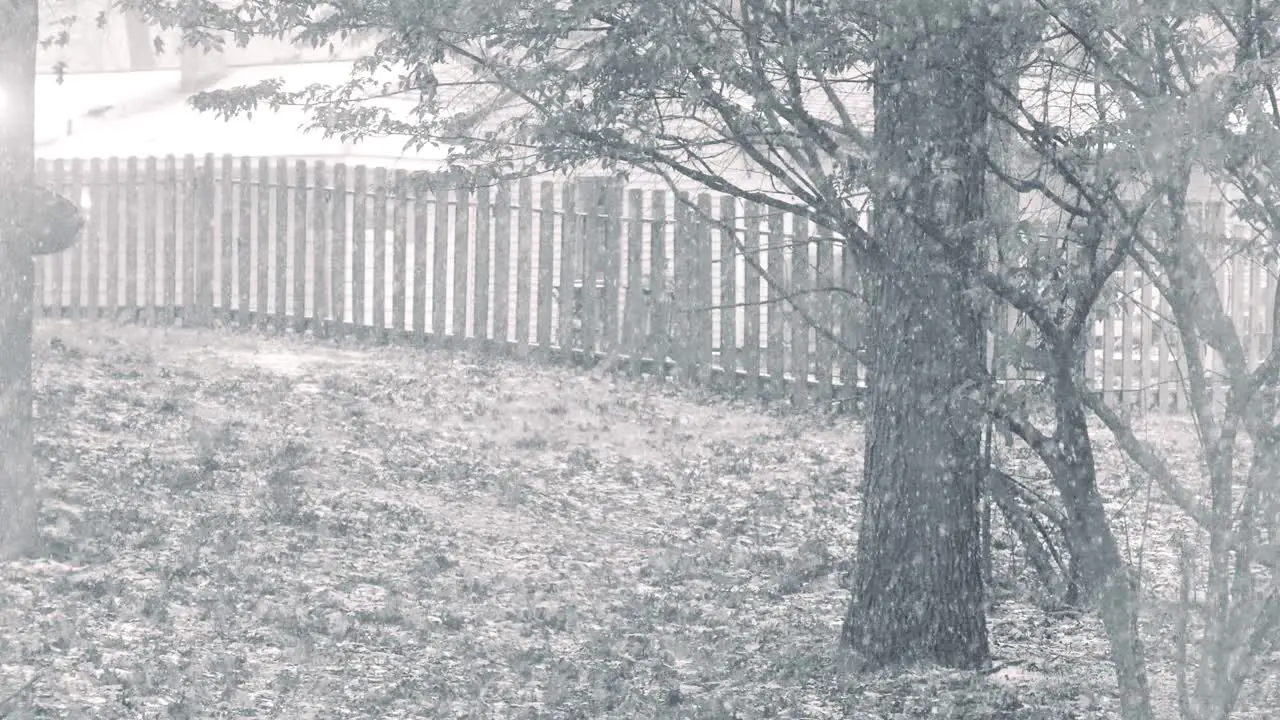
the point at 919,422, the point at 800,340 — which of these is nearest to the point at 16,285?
the point at 919,422

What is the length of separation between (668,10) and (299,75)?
88.8ft

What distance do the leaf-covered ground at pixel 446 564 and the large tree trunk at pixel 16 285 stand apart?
266 mm

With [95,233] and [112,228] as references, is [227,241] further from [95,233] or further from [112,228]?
[95,233]

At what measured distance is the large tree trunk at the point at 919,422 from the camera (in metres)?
5.57

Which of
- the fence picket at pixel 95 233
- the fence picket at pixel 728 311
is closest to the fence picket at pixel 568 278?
the fence picket at pixel 728 311

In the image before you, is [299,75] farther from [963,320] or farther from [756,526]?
[963,320]

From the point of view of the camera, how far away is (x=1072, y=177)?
4.70 meters

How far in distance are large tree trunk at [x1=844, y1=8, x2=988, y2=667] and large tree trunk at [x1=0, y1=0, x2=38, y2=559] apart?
3884 millimetres

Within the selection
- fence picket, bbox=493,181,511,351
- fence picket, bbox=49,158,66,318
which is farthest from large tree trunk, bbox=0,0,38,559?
fence picket, bbox=49,158,66,318

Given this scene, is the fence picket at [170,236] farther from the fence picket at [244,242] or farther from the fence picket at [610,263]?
the fence picket at [610,263]

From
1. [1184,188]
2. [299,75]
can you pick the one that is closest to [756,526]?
[1184,188]

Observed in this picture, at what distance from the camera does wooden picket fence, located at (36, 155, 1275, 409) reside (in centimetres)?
1197

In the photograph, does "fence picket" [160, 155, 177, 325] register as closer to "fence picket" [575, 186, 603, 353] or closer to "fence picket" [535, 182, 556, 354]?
"fence picket" [535, 182, 556, 354]

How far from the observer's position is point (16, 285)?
24.5ft
